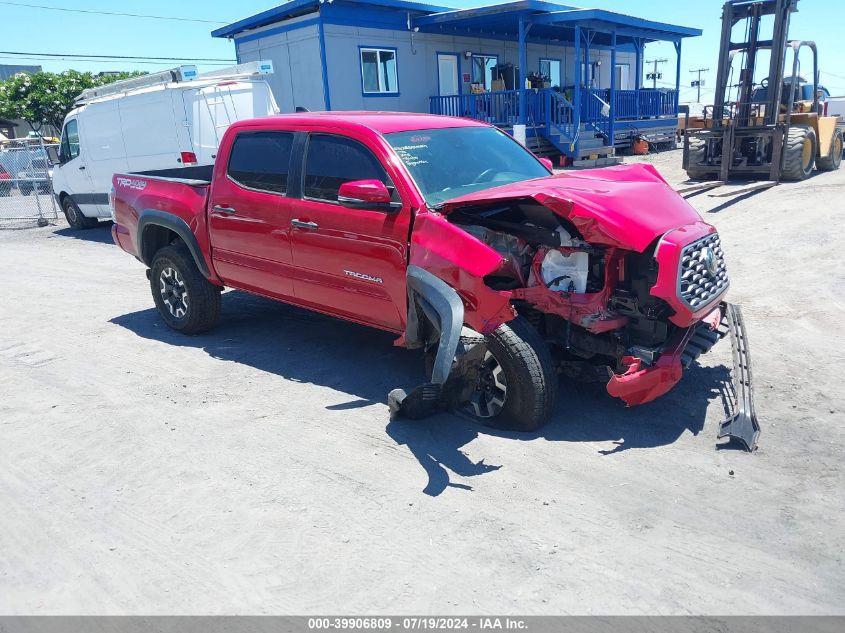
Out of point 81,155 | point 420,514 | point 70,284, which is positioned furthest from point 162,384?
point 81,155

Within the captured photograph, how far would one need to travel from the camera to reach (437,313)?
160 inches

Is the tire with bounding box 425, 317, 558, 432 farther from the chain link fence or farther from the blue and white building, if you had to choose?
the blue and white building

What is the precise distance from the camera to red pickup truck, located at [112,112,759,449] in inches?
159

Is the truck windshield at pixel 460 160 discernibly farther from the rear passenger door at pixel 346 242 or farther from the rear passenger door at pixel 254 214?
the rear passenger door at pixel 254 214

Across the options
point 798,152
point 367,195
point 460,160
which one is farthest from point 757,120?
point 367,195

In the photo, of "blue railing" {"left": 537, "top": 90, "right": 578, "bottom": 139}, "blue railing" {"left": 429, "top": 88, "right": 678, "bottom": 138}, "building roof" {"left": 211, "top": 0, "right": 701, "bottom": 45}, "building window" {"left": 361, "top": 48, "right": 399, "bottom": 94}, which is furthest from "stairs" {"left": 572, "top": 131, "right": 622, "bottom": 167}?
"building window" {"left": 361, "top": 48, "right": 399, "bottom": 94}

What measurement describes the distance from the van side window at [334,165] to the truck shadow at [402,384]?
4.69 feet

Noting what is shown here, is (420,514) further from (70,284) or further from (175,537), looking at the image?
(70,284)

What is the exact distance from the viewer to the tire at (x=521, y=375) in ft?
13.3

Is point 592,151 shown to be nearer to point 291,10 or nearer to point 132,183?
point 291,10

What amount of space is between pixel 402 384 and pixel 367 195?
1.49 m

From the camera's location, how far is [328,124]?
512cm

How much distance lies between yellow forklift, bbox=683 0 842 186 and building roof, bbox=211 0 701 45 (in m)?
5.55

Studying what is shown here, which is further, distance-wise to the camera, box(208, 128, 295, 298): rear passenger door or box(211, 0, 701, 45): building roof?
box(211, 0, 701, 45): building roof
